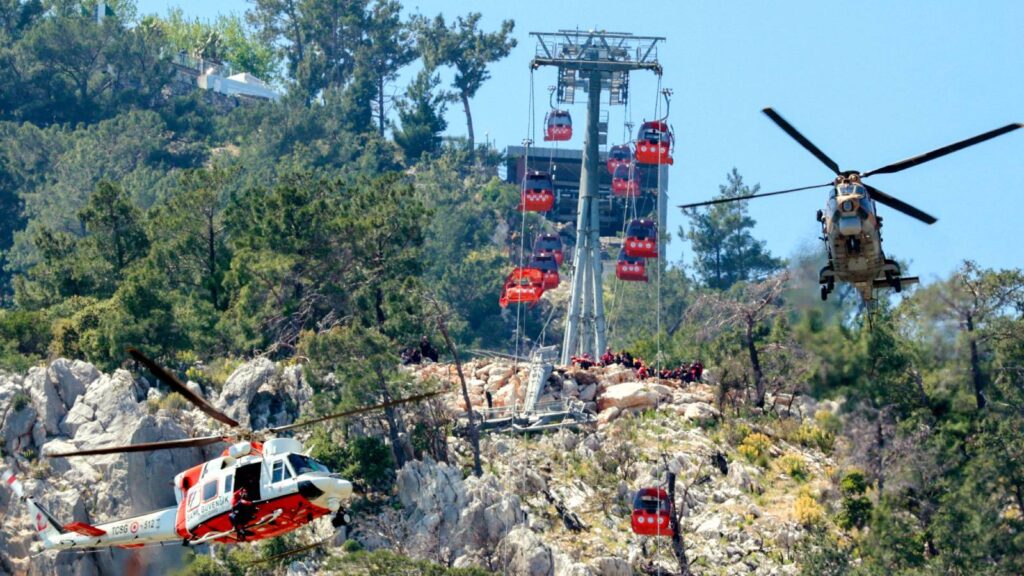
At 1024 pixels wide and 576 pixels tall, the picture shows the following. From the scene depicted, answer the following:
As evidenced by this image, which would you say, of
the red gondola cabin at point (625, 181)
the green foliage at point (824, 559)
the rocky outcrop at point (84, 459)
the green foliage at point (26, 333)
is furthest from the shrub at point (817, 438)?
the red gondola cabin at point (625, 181)

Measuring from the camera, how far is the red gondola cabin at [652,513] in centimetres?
5888

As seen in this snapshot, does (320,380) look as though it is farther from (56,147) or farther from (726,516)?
(56,147)

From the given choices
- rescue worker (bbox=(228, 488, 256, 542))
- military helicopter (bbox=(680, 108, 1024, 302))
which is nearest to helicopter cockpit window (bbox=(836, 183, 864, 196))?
military helicopter (bbox=(680, 108, 1024, 302))

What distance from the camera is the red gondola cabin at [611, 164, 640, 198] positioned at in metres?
112

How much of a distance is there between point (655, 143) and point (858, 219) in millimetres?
44494

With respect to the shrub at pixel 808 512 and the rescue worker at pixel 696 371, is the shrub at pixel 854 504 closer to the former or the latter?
the shrub at pixel 808 512

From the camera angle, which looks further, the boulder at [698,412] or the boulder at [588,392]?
the boulder at [588,392]

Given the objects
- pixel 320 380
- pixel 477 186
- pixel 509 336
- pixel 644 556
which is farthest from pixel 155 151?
pixel 644 556

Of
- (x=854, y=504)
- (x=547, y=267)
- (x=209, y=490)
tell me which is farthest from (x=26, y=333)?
(x=854, y=504)

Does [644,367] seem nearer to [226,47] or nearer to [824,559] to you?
[824,559]

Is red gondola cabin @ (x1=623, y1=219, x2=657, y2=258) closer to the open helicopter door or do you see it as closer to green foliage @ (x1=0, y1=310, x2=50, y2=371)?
green foliage @ (x1=0, y1=310, x2=50, y2=371)

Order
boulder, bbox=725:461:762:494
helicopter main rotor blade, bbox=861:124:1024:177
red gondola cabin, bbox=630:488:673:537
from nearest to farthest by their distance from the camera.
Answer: helicopter main rotor blade, bbox=861:124:1024:177, red gondola cabin, bbox=630:488:673:537, boulder, bbox=725:461:762:494

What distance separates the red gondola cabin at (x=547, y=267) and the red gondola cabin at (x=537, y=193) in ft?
9.13

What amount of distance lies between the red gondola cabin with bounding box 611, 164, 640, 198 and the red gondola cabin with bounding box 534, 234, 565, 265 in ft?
63.5
